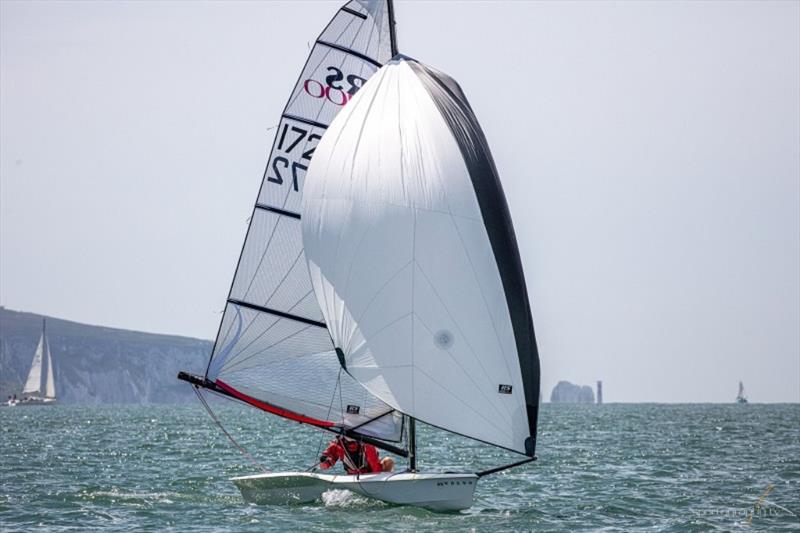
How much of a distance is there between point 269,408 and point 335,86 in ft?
19.9

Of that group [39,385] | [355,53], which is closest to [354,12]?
[355,53]

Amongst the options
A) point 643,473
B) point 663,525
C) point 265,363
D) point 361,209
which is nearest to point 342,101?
point 361,209

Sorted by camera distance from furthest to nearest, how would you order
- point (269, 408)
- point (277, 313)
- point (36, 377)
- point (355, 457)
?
1. point (36, 377)
2. point (277, 313)
3. point (269, 408)
4. point (355, 457)

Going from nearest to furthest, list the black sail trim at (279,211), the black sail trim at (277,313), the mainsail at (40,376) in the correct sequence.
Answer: the black sail trim at (277,313), the black sail trim at (279,211), the mainsail at (40,376)

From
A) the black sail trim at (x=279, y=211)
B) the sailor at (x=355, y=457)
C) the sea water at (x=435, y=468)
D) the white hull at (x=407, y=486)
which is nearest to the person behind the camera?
the white hull at (x=407, y=486)

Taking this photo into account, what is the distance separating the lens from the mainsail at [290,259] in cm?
2391

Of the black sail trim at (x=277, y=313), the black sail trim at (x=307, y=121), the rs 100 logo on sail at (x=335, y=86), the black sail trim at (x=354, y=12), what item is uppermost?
the black sail trim at (x=354, y=12)

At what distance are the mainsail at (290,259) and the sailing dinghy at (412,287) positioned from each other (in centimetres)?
67

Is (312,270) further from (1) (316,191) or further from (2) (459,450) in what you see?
(2) (459,450)

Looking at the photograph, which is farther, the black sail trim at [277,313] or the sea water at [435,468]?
the black sail trim at [277,313]

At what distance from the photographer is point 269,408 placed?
23.9 metres

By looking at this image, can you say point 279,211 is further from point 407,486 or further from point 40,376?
point 40,376

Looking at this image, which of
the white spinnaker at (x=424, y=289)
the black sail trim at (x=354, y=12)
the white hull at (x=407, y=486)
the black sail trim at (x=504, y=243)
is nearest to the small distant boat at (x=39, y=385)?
the black sail trim at (x=354, y=12)

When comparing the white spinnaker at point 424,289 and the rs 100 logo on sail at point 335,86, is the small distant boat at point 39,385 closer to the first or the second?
the rs 100 logo on sail at point 335,86
